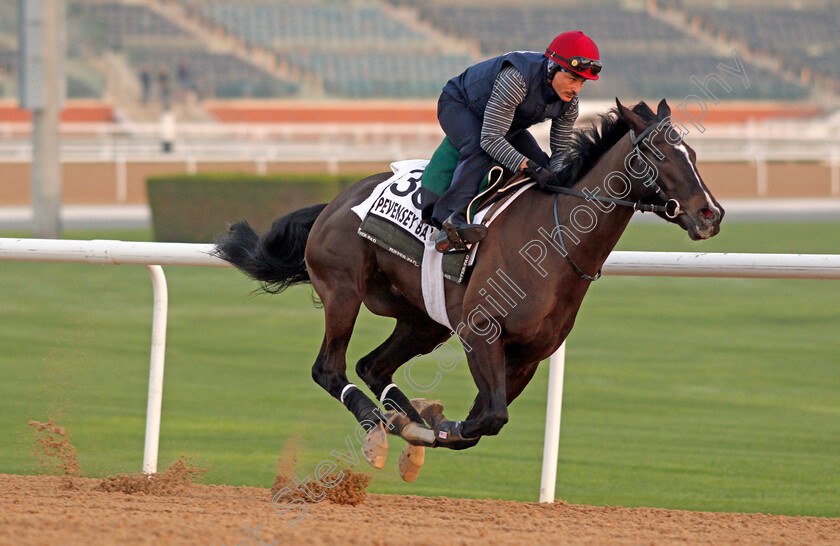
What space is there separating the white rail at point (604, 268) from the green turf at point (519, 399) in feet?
1.60

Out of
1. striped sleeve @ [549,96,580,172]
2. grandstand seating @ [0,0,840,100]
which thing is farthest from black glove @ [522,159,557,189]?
grandstand seating @ [0,0,840,100]

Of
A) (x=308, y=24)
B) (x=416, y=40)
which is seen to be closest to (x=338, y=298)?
(x=308, y=24)

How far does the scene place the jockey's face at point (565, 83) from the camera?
3.89 meters

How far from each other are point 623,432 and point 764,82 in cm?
2980

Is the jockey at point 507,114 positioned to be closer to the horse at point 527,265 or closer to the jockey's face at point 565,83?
the jockey's face at point 565,83

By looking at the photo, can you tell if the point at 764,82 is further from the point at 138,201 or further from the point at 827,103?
the point at 138,201

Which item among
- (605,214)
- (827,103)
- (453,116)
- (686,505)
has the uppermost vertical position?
(827,103)

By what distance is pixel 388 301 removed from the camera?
448 cm

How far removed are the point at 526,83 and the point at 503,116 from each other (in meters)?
0.14

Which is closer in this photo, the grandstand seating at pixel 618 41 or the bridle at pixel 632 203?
the bridle at pixel 632 203

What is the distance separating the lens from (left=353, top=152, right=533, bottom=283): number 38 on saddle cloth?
3963mm

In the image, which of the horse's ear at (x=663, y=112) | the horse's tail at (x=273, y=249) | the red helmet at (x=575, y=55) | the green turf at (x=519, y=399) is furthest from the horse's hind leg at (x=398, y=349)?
the horse's ear at (x=663, y=112)

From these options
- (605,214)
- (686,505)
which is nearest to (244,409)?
(686,505)

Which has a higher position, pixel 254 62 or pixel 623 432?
pixel 254 62
